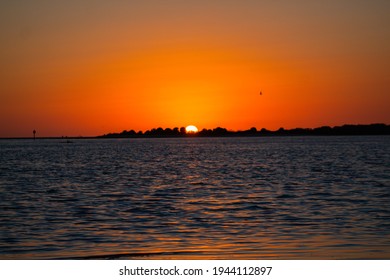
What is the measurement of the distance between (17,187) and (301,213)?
21477mm

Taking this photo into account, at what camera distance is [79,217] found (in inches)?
979

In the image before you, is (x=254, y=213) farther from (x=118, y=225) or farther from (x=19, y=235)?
(x=19, y=235)

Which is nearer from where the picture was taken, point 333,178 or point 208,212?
point 208,212

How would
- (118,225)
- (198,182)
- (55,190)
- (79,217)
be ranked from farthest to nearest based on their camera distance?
(198,182) → (55,190) → (79,217) → (118,225)

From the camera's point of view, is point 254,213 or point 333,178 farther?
point 333,178

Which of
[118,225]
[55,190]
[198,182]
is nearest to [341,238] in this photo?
[118,225]

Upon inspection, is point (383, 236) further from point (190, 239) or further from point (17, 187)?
point (17, 187)

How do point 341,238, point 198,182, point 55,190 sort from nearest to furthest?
1. point 341,238
2. point 55,190
3. point 198,182

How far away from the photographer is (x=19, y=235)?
20766 millimetres
